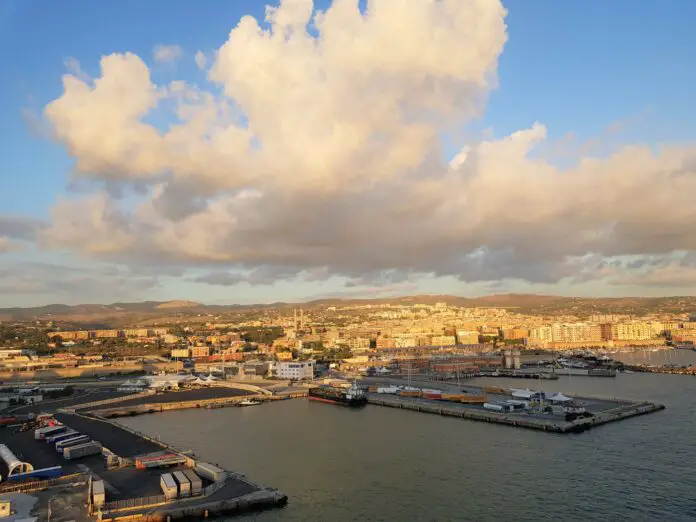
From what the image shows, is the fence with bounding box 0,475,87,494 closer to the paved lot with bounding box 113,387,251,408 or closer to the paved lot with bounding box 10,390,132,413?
the paved lot with bounding box 10,390,132,413

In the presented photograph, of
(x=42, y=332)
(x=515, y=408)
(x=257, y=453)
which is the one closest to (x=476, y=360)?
(x=515, y=408)

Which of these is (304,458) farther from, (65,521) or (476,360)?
(476,360)

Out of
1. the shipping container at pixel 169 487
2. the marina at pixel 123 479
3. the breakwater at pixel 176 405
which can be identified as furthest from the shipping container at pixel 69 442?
the breakwater at pixel 176 405

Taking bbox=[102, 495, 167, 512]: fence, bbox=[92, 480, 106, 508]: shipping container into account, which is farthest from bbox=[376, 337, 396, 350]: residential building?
bbox=[92, 480, 106, 508]: shipping container

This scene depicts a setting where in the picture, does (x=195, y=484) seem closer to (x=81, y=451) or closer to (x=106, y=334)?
(x=81, y=451)

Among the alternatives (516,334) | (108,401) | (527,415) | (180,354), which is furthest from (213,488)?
(516,334)

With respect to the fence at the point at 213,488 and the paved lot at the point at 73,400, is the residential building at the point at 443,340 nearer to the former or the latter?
the paved lot at the point at 73,400
